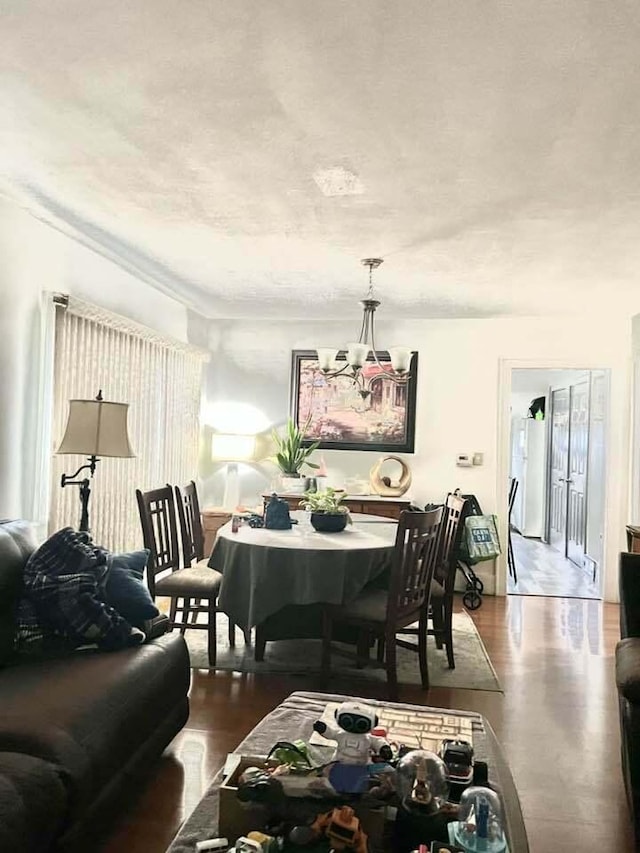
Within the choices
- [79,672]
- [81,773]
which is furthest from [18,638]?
[81,773]

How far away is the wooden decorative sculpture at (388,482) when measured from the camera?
6.10 meters

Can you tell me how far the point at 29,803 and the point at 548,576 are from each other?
20.2ft

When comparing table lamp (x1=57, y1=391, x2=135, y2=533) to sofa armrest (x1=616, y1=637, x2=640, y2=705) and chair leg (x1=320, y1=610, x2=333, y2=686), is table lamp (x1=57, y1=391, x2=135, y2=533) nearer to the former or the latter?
chair leg (x1=320, y1=610, x2=333, y2=686)

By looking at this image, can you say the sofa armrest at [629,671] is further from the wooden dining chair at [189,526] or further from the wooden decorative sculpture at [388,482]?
the wooden decorative sculpture at [388,482]

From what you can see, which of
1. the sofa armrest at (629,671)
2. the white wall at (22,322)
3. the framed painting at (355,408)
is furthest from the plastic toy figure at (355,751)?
the framed painting at (355,408)

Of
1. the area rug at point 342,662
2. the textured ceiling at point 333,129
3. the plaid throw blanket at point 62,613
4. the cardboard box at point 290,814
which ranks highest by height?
the textured ceiling at point 333,129

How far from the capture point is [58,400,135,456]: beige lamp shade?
3.39 m

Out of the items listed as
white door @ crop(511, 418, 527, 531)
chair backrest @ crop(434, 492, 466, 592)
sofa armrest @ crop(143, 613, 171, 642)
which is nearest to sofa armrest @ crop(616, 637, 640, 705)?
chair backrest @ crop(434, 492, 466, 592)

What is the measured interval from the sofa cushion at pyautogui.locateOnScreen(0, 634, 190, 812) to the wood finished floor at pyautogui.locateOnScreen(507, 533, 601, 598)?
4.38m

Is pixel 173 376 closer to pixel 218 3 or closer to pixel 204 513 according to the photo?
pixel 204 513

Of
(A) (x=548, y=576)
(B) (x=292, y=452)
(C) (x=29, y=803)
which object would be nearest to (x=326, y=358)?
(B) (x=292, y=452)

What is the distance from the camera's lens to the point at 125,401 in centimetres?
466

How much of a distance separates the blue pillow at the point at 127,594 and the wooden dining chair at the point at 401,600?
1.11 meters

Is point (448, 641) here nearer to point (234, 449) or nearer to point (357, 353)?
point (357, 353)
